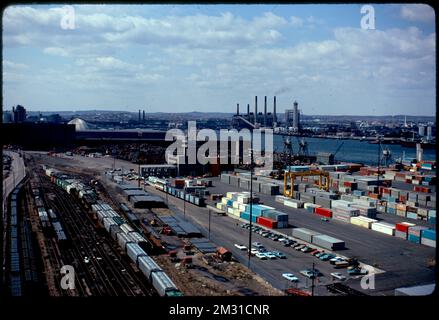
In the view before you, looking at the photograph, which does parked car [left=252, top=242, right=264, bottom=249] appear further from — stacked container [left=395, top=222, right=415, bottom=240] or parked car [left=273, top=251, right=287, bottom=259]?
stacked container [left=395, top=222, right=415, bottom=240]

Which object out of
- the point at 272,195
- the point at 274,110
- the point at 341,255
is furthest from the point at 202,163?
the point at 274,110

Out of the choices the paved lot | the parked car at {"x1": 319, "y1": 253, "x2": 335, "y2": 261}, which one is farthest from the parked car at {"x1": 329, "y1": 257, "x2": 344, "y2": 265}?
the paved lot

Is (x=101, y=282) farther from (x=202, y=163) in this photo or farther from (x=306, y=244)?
(x=202, y=163)

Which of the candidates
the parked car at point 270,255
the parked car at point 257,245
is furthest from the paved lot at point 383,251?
the parked car at point 270,255

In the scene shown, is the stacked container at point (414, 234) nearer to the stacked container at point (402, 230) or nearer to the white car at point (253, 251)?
the stacked container at point (402, 230)

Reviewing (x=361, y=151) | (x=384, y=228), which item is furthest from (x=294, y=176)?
(x=361, y=151)
